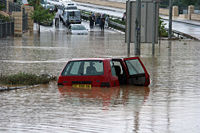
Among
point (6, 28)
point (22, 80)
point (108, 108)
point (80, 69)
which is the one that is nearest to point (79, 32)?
point (6, 28)

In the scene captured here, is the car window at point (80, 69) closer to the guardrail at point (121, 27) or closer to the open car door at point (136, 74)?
the open car door at point (136, 74)

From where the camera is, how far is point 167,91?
16391 millimetres

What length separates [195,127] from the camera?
1020 centimetres

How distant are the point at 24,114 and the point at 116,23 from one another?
59468 mm

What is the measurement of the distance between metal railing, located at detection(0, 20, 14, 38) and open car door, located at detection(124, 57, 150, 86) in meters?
31.5

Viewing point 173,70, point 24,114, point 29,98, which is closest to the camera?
point 24,114

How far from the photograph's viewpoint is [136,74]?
17656mm

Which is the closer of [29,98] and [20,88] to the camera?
[29,98]

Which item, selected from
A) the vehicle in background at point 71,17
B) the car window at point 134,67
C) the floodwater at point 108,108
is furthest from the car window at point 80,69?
the vehicle in background at point 71,17

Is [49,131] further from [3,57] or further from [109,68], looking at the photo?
[3,57]

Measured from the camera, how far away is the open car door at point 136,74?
17.6 metres

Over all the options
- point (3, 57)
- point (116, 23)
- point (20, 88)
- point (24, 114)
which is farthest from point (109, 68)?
point (116, 23)

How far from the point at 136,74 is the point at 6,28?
1353 inches

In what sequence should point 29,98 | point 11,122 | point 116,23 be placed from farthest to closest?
point 116,23 < point 29,98 < point 11,122
